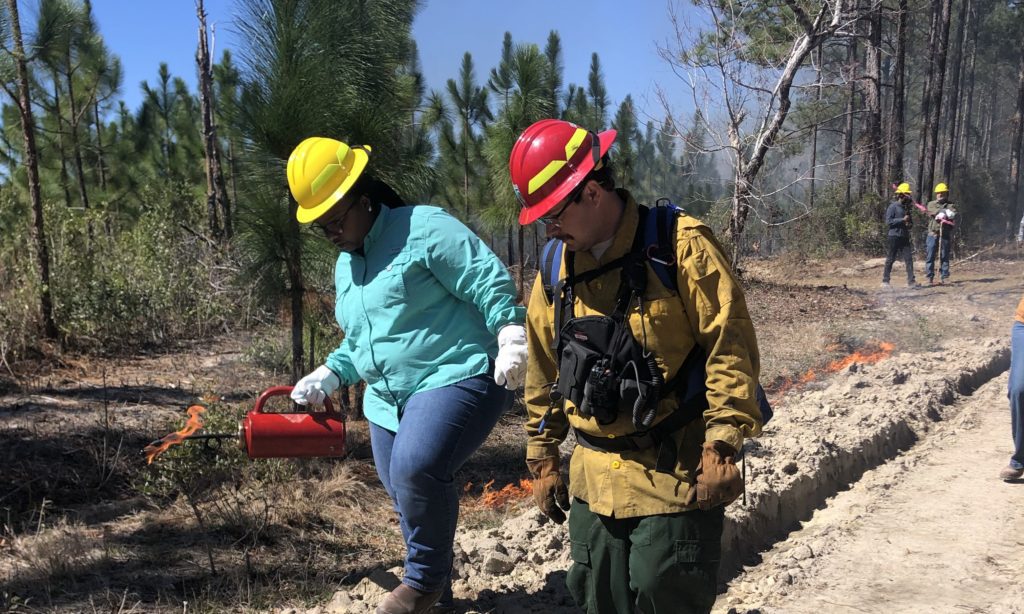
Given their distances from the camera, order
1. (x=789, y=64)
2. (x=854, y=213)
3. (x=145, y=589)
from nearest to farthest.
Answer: (x=145, y=589), (x=789, y=64), (x=854, y=213)

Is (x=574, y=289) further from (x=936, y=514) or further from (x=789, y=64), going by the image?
(x=789, y=64)

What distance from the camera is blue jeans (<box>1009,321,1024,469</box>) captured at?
441cm

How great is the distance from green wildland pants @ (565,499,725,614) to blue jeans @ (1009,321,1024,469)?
10.8ft

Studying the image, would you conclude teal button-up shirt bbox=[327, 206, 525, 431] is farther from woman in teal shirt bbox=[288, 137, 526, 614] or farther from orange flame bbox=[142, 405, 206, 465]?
orange flame bbox=[142, 405, 206, 465]

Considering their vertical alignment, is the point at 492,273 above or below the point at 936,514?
above

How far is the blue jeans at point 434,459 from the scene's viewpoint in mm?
2564

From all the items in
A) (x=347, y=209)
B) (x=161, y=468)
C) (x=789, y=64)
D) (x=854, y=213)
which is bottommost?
(x=161, y=468)

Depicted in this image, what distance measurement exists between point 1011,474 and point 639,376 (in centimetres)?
386

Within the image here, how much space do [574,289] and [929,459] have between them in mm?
4205

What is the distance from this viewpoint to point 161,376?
742 centimetres

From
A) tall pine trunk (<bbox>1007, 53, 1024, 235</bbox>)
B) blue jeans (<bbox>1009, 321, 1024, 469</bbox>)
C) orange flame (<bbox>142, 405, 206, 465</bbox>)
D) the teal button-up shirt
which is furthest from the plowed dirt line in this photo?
tall pine trunk (<bbox>1007, 53, 1024, 235</bbox>)

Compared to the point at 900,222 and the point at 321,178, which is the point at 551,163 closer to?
the point at 321,178

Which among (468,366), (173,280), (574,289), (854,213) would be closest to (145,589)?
(468,366)

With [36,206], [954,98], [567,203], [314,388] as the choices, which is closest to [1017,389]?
[567,203]
